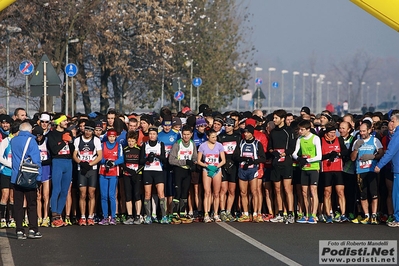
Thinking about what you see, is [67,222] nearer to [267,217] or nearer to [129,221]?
[129,221]

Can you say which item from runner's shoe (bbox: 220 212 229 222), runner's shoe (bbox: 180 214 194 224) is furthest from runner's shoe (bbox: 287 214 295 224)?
runner's shoe (bbox: 180 214 194 224)

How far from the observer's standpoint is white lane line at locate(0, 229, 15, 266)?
13.6m

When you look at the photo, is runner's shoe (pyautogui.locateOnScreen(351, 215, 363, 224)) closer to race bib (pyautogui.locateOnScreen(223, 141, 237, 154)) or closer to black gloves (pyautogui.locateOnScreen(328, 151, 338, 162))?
black gloves (pyautogui.locateOnScreen(328, 151, 338, 162))

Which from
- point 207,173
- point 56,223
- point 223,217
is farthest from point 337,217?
point 56,223

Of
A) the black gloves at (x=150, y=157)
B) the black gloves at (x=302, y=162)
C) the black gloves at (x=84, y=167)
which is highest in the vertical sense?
the black gloves at (x=150, y=157)

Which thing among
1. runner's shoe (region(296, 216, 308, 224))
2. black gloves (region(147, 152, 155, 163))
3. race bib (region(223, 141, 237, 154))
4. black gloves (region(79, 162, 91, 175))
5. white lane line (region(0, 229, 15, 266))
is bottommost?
white lane line (region(0, 229, 15, 266))

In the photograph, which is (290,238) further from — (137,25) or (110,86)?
(110,86)

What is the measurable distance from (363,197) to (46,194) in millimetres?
5816

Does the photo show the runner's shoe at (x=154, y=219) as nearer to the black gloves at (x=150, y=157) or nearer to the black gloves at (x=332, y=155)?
the black gloves at (x=150, y=157)

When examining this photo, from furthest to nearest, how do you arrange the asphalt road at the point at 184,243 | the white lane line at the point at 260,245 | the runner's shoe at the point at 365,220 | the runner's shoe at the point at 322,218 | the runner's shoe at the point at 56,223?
the runner's shoe at the point at 322,218, the runner's shoe at the point at 365,220, the runner's shoe at the point at 56,223, the asphalt road at the point at 184,243, the white lane line at the point at 260,245

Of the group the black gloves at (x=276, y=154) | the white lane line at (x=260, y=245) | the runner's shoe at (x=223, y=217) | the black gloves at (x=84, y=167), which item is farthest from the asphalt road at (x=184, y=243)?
the black gloves at (x=276, y=154)

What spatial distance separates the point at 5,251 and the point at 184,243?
2708 mm

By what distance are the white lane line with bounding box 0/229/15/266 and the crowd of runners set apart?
1537 millimetres

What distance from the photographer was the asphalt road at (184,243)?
13.5 metres
